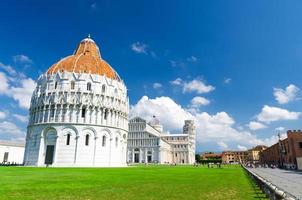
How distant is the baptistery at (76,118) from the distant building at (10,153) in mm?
39542

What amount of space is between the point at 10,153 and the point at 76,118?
2123 inches

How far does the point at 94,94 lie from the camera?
201 ft

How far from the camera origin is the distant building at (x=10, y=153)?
3696 inches

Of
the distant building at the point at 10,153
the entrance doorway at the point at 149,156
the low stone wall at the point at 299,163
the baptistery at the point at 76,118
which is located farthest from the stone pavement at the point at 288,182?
the entrance doorway at the point at 149,156

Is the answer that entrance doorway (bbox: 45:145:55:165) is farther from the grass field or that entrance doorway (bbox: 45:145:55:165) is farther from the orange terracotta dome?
the grass field

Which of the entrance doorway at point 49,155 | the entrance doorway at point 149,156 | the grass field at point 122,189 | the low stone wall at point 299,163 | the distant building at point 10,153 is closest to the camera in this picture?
the grass field at point 122,189

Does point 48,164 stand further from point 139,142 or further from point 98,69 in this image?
point 139,142

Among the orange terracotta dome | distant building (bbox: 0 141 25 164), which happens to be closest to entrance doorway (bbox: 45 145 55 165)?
the orange terracotta dome

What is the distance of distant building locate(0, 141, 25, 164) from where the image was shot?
9388 centimetres

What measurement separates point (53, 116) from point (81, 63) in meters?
15.5

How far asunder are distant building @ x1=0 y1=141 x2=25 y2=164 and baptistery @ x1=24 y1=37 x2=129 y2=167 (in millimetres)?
39542

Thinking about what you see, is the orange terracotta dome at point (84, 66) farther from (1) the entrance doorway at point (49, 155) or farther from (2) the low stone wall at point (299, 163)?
(2) the low stone wall at point (299, 163)

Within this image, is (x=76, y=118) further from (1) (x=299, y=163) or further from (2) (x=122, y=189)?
(1) (x=299, y=163)

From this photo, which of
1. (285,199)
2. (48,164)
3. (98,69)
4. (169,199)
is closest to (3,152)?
(48,164)
